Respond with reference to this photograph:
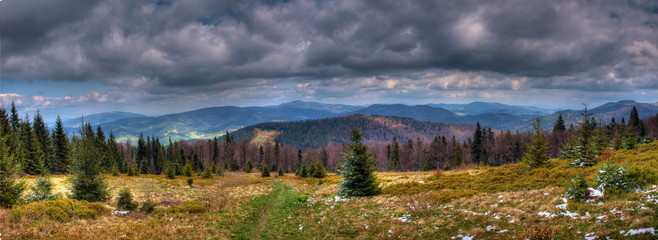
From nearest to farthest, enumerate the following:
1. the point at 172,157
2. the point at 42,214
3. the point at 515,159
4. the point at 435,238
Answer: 1. the point at 435,238
2. the point at 42,214
3. the point at 515,159
4. the point at 172,157

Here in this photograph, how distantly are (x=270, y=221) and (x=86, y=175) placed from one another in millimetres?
18470

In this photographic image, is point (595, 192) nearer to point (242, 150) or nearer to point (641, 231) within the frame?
point (641, 231)

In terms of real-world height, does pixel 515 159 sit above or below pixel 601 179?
below

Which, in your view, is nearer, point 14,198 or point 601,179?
point 601,179

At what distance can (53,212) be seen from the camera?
16922 millimetres

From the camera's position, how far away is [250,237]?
1686cm

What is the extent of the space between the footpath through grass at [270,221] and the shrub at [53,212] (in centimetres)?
930

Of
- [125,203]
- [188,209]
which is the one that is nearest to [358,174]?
[188,209]

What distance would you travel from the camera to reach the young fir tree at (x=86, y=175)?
25891mm

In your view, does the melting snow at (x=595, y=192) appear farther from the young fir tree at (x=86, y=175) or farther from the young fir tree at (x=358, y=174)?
the young fir tree at (x=86, y=175)

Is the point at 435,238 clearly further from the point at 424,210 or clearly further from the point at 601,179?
the point at 601,179

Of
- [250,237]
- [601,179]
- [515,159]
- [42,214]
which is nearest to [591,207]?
[601,179]

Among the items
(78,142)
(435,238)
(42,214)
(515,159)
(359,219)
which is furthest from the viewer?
(515,159)

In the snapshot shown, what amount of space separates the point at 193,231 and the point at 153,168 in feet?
401
